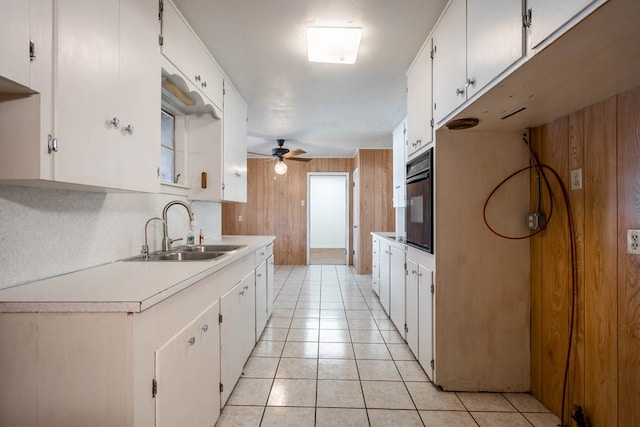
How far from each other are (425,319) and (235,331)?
1.31 m

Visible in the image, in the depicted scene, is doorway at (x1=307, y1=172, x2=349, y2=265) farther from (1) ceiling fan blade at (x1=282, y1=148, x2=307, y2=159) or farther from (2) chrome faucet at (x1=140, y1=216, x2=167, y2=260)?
(2) chrome faucet at (x1=140, y1=216, x2=167, y2=260)

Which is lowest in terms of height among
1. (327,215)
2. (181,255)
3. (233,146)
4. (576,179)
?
(181,255)

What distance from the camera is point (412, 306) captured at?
2.47 m

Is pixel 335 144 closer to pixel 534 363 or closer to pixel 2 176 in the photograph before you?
pixel 534 363

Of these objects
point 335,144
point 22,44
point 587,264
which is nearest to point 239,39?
point 22,44

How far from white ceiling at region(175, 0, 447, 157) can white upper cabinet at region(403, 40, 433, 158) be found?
107mm

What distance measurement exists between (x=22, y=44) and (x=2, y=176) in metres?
0.40

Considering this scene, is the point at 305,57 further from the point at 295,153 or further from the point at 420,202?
the point at 295,153

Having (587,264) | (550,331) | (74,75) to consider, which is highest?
(74,75)

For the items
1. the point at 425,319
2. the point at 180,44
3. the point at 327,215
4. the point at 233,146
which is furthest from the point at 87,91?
the point at 327,215

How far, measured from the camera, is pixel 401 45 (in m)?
2.23

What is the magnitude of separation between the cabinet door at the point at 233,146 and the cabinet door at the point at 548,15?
7.55ft

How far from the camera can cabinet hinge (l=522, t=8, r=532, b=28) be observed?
107cm

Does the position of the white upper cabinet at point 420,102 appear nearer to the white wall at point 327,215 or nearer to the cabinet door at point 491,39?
the cabinet door at point 491,39
